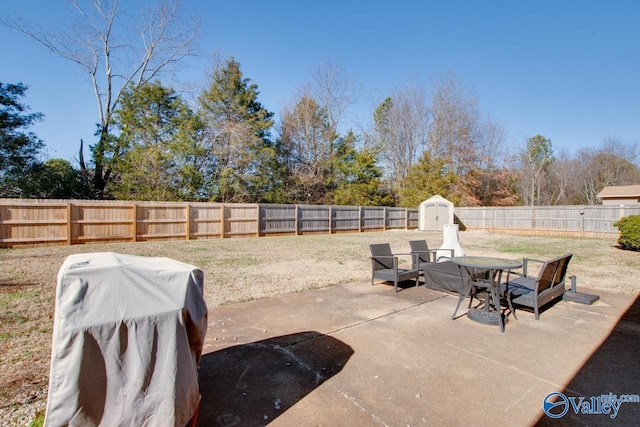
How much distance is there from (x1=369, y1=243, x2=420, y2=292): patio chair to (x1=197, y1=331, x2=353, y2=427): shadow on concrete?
7.17 ft

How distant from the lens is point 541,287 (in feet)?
13.3

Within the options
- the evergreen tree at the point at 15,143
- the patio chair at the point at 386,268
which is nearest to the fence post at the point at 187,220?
the evergreen tree at the point at 15,143

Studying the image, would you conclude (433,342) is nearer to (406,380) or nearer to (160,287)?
(406,380)

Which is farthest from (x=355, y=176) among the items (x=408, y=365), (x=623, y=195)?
(x=408, y=365)

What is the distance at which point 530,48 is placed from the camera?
1504 centimetres

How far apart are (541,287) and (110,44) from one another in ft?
80.8

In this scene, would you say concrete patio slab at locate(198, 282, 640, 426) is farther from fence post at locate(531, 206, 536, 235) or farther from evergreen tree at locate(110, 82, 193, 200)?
fence post at locate(531, 206, 536, 235)

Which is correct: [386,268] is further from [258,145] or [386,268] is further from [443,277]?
[258,145]

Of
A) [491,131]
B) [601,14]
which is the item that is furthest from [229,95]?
[491,131]

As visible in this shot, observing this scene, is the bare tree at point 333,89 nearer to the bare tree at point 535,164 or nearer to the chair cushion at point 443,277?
the bare tree at point 535,164

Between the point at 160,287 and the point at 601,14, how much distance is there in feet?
49.4

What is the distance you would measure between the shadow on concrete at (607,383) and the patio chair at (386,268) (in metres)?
2.59

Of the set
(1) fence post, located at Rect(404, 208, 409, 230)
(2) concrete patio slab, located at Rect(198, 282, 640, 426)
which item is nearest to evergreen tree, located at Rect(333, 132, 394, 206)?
(1) fence post, located at Rect(404, 208, 409, 230)

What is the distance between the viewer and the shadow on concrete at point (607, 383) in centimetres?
221
